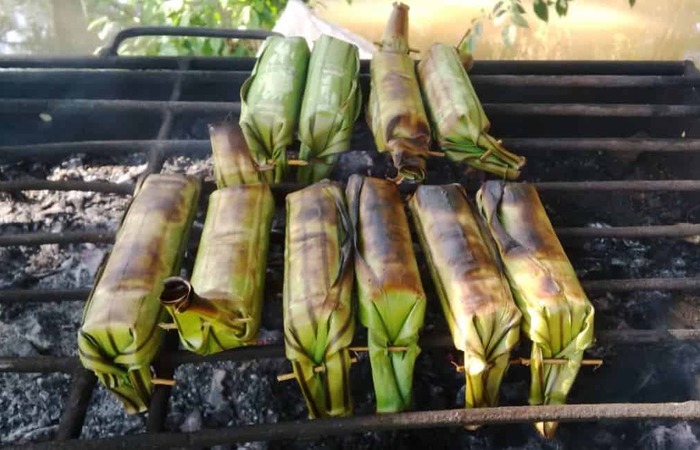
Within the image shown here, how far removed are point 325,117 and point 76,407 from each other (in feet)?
3.57

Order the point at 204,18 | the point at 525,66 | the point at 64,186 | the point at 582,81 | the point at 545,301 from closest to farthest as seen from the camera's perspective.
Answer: the point at 545,301 → the point at 64,186 → the point at 582,81 → the point at 525,66 → the point at 204,18

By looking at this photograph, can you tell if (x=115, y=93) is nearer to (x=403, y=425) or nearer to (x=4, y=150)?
(x=4, y=150)

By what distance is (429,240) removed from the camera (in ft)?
5.20

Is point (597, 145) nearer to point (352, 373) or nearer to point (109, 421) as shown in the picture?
point (352, 373)

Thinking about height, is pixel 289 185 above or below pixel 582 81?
below

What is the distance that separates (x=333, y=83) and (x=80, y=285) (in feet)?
3.53

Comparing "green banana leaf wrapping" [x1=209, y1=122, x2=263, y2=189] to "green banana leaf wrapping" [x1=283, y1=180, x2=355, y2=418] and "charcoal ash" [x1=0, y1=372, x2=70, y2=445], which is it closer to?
"green banana leaf wrapping" [x1=283, y1=180, x2=355, y2=418]

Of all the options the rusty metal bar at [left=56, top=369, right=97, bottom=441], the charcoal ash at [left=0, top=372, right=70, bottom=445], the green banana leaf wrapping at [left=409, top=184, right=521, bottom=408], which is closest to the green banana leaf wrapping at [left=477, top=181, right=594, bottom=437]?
the green banana leaf wrapping at [left=409, top=184, right=521, bottom=408]

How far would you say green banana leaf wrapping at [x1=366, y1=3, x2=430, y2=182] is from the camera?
1837mm

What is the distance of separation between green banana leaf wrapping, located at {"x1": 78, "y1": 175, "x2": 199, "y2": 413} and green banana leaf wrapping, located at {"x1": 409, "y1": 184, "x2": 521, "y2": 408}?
2.19ft

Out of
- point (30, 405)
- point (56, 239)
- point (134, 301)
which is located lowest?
point (30, 405)

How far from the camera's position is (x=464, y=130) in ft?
6.26

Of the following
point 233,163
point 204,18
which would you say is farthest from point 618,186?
point 204,18

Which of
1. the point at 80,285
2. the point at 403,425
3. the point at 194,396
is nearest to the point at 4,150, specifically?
the point at 80,285
